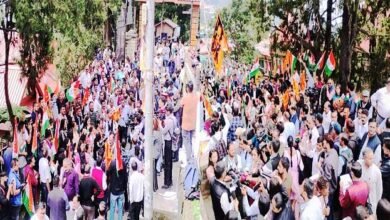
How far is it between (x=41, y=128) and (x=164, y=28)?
46439 millimetres

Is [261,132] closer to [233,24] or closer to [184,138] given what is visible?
[184,138]

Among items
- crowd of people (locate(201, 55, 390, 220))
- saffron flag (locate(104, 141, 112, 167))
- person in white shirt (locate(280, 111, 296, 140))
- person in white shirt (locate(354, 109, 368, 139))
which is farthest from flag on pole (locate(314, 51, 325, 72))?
saffron flag (locate(104, 141, 112, 167))

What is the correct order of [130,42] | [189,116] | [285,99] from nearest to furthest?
1. [189,116]
2. [285,99]
3. [130,42]

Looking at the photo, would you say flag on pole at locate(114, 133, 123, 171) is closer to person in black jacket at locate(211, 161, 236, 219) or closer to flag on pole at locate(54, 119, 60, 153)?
flag on pole at locate(54, 119, 60, 153)

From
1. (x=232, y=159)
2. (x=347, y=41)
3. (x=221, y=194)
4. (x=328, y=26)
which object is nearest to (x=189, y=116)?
(x=232, y=159)

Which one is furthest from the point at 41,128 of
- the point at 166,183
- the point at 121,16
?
the point at 121,16

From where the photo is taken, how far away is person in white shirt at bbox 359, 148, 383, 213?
26.9 ft

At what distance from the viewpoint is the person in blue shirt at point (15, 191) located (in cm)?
1085

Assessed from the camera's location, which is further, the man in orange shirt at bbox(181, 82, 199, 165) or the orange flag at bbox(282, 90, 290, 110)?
the orange flag at bbox(282, 90, 290, 110)

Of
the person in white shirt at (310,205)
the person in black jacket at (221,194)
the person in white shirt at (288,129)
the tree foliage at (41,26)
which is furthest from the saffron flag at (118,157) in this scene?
the tree foliage at (41,26)

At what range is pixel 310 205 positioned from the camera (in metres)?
7.37

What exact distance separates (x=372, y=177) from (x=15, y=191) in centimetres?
591

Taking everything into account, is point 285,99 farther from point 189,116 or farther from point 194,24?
point 194,24

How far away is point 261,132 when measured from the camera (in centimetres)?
1238
